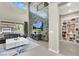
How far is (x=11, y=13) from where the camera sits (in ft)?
6.73

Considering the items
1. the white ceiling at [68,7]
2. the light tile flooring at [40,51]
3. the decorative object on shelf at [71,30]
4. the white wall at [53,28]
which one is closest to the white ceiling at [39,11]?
the white wall at [53,28]

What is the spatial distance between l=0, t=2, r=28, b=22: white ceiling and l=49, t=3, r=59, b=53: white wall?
1.55ft

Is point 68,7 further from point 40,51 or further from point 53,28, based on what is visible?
point 40,51

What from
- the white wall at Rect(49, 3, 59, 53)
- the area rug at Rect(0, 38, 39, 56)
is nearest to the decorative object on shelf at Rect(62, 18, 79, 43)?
the white wall at Rect(49, 3, 59, 53)

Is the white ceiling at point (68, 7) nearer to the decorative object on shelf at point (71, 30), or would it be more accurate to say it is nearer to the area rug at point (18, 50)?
the decorative object on shelf at point (71, 30)

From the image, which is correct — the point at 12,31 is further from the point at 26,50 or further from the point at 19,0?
the point at 19,0

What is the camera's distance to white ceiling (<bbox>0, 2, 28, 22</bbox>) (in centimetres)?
201

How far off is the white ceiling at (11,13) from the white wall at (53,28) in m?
0.47

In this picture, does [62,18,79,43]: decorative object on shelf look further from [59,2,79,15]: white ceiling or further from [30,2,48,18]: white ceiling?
[30,2,48,18]: white ceiling

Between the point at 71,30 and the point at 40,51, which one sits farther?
the point at 40,51

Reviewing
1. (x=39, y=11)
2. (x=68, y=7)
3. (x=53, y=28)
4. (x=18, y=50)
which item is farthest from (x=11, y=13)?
(x=68, y=7)

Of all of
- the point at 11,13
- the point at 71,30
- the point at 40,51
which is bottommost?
the point at 40,51

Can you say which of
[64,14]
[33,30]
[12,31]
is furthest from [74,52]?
[12,31]

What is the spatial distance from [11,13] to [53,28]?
2.70 ft
